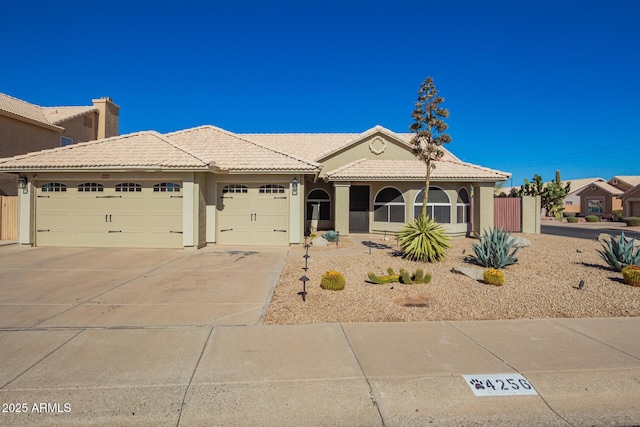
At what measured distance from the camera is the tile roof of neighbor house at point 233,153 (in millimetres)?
14469

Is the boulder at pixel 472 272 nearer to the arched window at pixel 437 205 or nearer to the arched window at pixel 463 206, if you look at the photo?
the arched window at pixel 437 205

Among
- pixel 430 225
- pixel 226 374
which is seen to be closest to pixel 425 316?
pixel 226 374

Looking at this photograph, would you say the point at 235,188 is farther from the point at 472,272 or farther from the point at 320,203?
the point at 472,272

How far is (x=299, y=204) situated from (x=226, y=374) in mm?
10736

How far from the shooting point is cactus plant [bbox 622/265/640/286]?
26.5ft

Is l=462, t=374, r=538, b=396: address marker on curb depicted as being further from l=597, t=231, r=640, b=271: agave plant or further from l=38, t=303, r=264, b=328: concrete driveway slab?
l=597, t=231, r=640, b=271: agave plant

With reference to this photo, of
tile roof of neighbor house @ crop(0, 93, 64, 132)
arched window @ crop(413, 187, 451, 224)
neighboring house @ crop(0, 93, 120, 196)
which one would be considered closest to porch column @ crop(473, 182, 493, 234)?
arched window @ crop(413, 187, 451, 224)

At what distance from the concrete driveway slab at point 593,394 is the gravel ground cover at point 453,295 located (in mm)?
2140

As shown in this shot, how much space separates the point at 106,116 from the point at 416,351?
31030mm

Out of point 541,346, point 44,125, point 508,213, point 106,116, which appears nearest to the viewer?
point 541,346

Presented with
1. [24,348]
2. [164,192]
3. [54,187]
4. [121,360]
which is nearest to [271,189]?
[164,192]

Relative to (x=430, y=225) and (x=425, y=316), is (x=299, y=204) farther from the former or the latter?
(x=425, y=316)

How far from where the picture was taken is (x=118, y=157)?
1399 cm

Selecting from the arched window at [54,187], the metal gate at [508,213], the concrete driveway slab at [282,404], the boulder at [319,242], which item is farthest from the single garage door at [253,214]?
the metal gate at [508,213]
